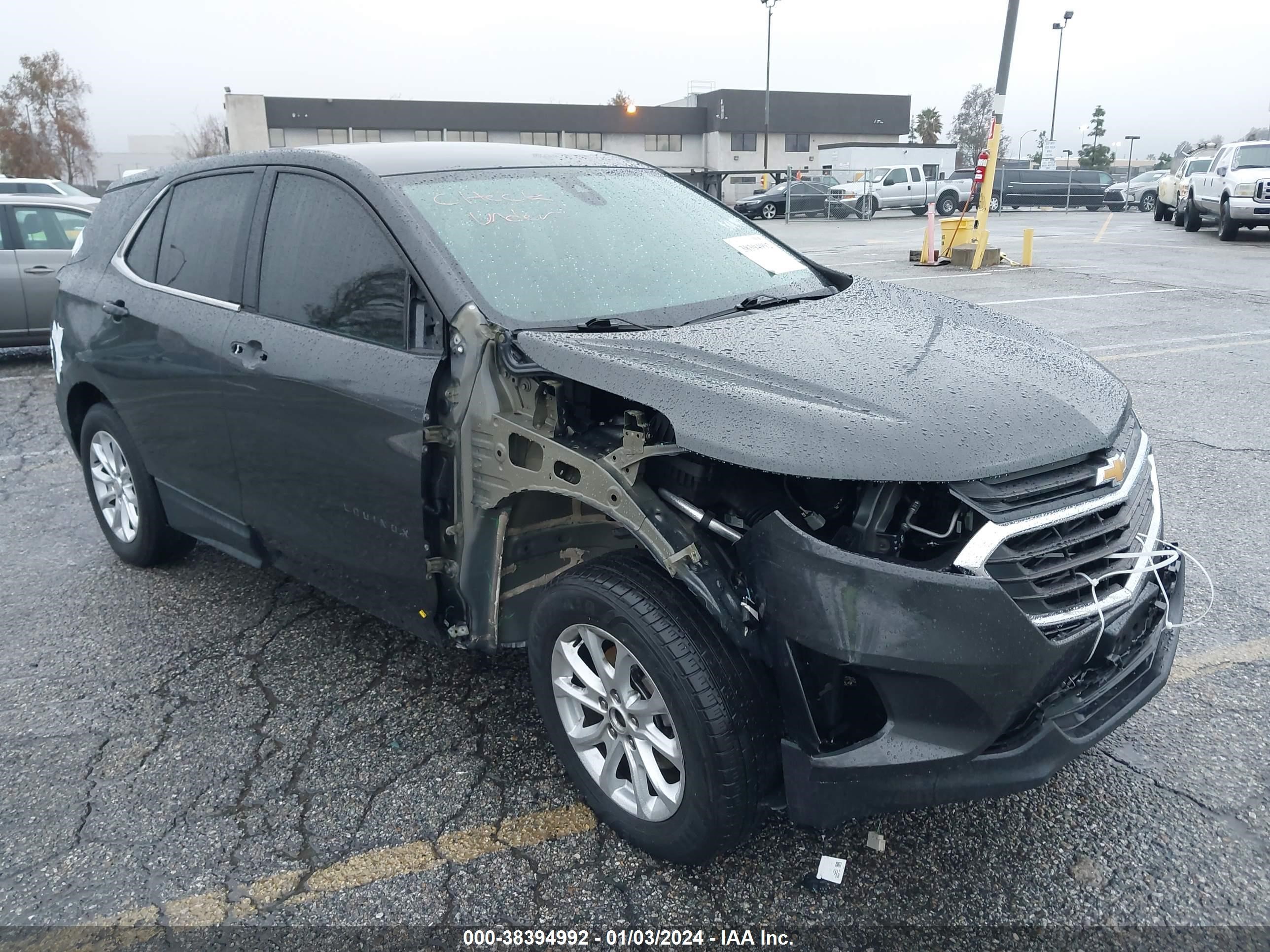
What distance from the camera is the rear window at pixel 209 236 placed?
11.9ft

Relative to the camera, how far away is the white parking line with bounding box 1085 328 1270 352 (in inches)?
349

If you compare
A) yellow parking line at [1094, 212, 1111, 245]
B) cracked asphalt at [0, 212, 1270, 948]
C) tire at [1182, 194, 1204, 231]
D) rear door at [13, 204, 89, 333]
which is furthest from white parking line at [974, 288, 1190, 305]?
tire at [1182, 194, 1204, 231]

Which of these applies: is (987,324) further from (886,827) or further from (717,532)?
(886,827)

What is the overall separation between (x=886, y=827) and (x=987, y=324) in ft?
5.27

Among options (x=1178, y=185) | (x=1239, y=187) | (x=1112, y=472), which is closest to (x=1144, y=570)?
(x=1112, y=472)

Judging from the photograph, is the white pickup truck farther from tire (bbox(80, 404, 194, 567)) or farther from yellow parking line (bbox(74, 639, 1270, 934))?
yellow parking line (bbox(74, 639, 1270, 934))

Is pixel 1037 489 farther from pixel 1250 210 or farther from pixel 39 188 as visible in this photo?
pixel 39 188

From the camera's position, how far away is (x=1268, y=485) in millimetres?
5121

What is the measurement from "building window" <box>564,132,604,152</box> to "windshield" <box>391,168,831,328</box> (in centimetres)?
5795

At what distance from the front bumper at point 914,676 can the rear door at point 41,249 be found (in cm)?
935

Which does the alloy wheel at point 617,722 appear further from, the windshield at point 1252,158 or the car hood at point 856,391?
the windshield at point 1252,158

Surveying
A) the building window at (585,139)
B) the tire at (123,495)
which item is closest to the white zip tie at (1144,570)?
the tire at (123,495)

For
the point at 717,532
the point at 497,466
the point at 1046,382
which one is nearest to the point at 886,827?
the point at 717,532

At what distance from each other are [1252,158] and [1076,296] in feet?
29.0
